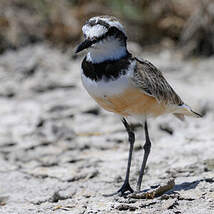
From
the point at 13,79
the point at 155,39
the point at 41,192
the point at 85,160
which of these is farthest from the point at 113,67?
the point at 155,39

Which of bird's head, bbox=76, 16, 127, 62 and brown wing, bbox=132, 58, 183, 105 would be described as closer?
bird's head, bbox=76, 16, 127, 62

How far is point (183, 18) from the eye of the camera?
10414 millimetres

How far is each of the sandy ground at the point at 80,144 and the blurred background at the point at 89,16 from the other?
40 centimetres

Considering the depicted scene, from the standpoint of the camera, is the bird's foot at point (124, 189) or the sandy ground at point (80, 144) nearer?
the sandy ground at point (80, 144)

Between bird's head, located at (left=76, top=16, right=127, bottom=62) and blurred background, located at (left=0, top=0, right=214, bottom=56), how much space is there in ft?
18.8

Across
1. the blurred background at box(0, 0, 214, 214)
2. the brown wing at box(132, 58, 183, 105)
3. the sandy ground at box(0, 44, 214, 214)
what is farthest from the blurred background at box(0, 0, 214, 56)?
the brown wing at box(132, 58, 183, 105)

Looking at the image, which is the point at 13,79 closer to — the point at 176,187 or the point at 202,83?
the point at 202,83

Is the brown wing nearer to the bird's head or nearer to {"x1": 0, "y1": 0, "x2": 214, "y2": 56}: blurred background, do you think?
the bird's head

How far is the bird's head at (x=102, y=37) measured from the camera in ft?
14.0

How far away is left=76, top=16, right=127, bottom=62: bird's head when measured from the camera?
4277 millimetres

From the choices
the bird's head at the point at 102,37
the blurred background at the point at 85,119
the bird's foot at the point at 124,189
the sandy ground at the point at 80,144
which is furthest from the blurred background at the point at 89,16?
the bird's head at the point at 102,37

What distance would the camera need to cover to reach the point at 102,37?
4.33 m

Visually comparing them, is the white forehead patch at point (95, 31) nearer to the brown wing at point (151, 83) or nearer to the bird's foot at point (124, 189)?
the brown wing at point (151, 83)

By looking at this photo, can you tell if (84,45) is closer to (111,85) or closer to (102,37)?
(102,37)
